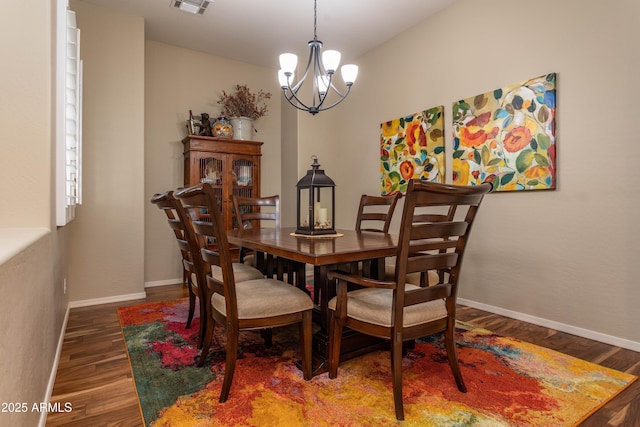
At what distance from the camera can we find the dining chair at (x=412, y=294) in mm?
1406

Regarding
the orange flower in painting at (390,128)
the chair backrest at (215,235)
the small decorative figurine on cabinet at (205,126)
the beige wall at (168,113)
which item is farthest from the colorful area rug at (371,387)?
the small decorative figurine on cabinet at (205,126)

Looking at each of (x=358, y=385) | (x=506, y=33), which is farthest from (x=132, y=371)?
(x=506, y=33)

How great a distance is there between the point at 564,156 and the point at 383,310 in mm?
1987

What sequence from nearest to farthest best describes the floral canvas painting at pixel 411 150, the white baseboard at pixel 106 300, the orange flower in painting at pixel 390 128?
the white baseboard at pixel 106 300, the floral canvas painting at pixel 411 150, the orange flower in painting at pixel 390 128

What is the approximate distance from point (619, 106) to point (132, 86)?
3.97m

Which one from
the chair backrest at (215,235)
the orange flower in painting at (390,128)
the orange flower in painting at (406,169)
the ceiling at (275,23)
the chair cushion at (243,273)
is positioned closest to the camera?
the chair backrest at (215,235)

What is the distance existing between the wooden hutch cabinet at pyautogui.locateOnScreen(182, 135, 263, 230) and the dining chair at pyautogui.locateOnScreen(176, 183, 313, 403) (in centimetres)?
224

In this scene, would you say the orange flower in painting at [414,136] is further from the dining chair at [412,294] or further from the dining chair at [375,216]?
the dining chair at [412,294]

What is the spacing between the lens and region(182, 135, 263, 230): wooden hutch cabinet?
12.8 ft

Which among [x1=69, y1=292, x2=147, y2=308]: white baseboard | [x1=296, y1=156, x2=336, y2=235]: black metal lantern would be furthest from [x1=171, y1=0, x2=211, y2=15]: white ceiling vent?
[x1=69, y1=292, x2=147, y2=308]: white baseboard

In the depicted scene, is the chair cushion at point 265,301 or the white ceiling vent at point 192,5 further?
the white ceiling vent at point 192,5

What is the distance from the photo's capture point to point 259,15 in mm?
3465

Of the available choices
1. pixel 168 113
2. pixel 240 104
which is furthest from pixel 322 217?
pixel 168 113

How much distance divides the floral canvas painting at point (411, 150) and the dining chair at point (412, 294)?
1.97m
